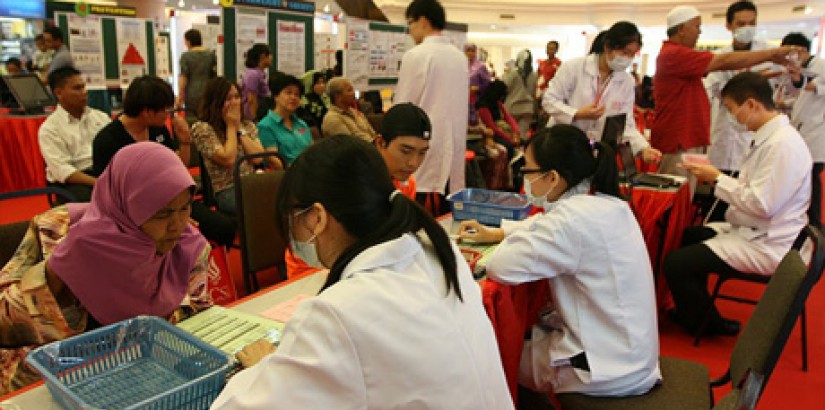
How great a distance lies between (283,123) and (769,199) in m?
2.78

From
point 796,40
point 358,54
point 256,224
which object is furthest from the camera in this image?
point 358,54

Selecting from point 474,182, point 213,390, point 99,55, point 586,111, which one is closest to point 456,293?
point 213,390

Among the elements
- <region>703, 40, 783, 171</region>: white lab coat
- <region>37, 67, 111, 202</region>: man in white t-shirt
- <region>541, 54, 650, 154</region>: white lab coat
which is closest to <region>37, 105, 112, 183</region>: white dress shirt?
<region>37, 67, 111, 202</region>: man in white t-shirt

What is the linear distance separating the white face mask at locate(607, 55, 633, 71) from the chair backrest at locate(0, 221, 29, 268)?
2921 mm

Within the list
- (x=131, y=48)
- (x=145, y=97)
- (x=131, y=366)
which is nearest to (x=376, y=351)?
(x=131, y=366)

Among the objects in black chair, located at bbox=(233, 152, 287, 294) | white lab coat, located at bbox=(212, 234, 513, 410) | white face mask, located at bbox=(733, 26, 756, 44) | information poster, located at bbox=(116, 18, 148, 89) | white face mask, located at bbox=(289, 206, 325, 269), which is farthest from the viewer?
information poster, located at bbox=(116, 18, 148, 89)

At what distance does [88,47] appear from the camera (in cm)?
559

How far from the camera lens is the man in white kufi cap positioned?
3600mm

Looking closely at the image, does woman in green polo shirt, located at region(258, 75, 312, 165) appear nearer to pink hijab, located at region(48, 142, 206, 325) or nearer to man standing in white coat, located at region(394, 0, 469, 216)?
man standing in white coat, located at region(394, 0, 469, 216)

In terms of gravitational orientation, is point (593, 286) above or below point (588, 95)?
below

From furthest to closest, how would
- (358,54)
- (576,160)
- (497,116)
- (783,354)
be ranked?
(497,116)
(358,54)
(783,354)
(576,160)

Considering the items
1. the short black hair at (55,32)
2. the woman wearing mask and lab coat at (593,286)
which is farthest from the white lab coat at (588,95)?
the short black hair at (55,32)

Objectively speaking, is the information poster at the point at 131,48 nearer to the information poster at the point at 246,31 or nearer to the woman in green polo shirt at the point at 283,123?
the information poster at the point at 246,31

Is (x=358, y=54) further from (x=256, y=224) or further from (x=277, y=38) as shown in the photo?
A: (x=256, y=224)
